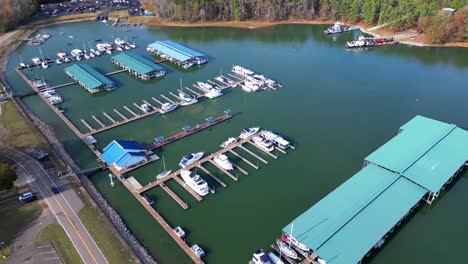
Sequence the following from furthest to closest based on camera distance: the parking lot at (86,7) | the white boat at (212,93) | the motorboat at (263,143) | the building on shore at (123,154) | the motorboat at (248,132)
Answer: the parking lot at (86,7), the white boat at (212,93), the motorboat at (248,132), the motorboat at (263,143), the building on shore at (123,154)

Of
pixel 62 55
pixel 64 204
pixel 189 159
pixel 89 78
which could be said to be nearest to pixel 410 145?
A: pixel 189 159

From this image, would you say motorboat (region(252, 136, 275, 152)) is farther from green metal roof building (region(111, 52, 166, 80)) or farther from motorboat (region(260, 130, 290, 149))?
green metal roof building (region(111, 52, 166, 80))

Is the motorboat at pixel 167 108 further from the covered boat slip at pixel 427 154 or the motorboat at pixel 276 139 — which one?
the covered boat slip at pixel 427 154

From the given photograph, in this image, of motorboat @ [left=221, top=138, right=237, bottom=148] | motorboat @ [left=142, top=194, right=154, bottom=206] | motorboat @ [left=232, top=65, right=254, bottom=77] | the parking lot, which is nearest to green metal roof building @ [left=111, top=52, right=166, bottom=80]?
motorboat @ [left=232, top=65, right=254, bottom=77]

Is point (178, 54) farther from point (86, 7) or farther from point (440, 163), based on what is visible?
point (86, 7)

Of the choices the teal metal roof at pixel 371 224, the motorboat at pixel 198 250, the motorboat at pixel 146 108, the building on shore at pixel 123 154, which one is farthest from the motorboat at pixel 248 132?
the motorboat at pixel 198 250
